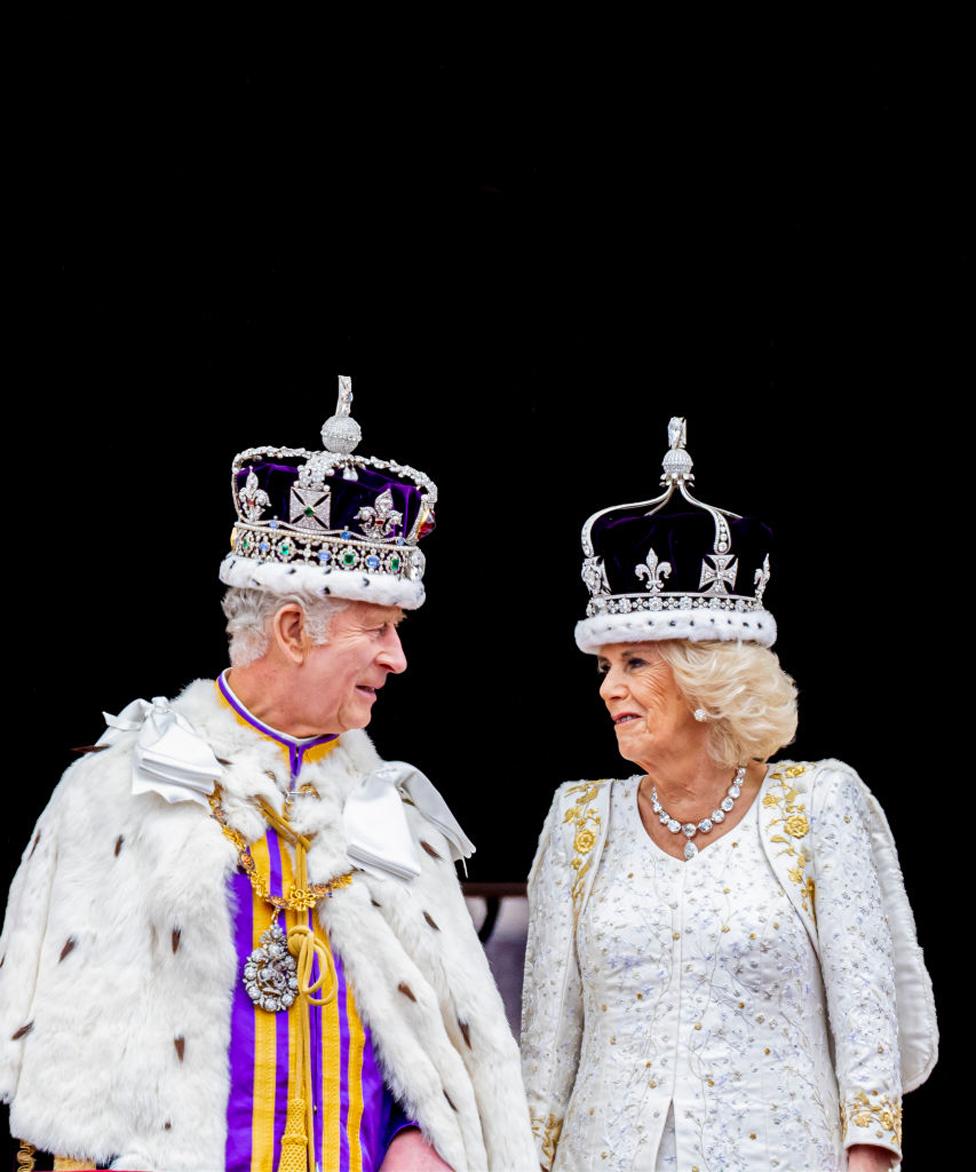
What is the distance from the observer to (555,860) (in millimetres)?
5305

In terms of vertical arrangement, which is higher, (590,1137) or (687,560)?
(687,560)

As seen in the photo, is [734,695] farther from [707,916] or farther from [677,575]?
[707,916]

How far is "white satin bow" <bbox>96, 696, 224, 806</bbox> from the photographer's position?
178 inches

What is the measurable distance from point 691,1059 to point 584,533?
132 cm

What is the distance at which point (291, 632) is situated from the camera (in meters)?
4.73

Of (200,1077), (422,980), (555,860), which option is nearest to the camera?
(200,1077)

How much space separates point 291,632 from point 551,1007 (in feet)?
3.73

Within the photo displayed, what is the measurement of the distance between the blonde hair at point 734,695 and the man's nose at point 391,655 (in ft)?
2.36

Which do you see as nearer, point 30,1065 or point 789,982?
point 30,1065

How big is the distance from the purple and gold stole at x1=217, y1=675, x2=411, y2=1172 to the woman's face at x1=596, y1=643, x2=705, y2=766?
97cm

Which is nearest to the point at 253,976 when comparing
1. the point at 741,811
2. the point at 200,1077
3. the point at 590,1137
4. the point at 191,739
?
the point at 200,1077

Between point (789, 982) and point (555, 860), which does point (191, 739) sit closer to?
point (555, 860)

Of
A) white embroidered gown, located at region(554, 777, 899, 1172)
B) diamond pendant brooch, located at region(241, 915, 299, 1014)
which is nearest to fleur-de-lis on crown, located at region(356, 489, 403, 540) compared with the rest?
diamond pendant brooch, located at region(241, 915, 299, 1014)

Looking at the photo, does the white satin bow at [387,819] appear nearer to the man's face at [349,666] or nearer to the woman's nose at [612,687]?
the man's face at [349,666]
